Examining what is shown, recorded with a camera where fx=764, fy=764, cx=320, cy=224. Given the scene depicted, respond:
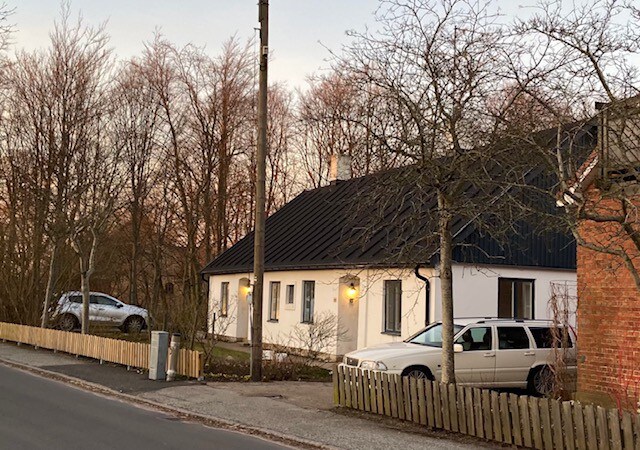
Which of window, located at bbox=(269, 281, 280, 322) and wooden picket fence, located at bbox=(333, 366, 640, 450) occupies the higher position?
window, located at bbox=(269, 281, 280, 322)

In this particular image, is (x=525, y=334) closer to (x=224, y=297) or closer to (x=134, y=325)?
(x=224, y=297)

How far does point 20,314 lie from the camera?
27.9m

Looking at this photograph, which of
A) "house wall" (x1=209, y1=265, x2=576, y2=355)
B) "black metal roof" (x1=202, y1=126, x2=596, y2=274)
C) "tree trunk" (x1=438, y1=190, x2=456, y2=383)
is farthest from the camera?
"house wall" (x1=209, y1=265, x2=576, y2=355)

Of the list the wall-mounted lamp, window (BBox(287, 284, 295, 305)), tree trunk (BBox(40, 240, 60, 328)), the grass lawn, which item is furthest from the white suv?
tree trunk (BBox(40, 240, 60, 328))

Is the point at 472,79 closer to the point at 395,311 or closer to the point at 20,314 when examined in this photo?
the point at 395,311

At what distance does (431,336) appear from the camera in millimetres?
16172

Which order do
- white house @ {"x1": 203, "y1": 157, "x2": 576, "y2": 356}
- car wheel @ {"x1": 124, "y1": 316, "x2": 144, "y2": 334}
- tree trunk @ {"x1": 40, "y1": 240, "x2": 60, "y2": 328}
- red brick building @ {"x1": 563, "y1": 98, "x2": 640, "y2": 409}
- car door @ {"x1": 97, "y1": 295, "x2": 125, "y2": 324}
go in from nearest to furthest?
red brick building @ {"x1": 563, "y1": 98, "x2": 640, "y2": 409}, white house @ {"x1": 203, "y1": 157, "x2": 576, "y2": 356}, tree trunk @ {"x1": 40, "y1": 240, "x2": 60, "y2": 328}, car door @ {"x1": 97, "y1": 295, "x2": 125, "y2": 324}, car wheel @ {"x1": 124, "y1": 316, "x2": 144, "y2": 334}

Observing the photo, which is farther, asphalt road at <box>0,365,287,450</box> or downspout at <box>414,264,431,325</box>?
downspout at <box>414,264,431,325</box>

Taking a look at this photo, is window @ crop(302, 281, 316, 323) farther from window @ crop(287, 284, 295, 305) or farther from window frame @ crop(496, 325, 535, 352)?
window frame @ crop(496, 325, 535, 352)

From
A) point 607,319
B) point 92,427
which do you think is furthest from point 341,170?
point 92,427

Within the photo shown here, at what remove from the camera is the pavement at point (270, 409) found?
10.9 m

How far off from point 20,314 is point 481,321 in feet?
60.7

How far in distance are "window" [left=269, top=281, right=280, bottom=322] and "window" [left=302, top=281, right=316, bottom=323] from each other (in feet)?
7.86

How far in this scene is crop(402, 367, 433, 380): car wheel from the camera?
14719 millimetres
